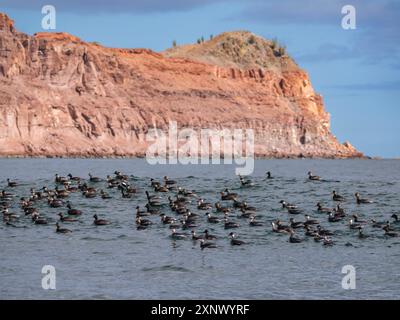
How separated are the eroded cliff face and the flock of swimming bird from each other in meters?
78.6

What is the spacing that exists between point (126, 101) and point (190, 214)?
107698mm

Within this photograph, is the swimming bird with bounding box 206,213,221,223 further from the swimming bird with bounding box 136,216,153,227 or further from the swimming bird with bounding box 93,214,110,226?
the swimming bird with bounding box 93,214,110,226

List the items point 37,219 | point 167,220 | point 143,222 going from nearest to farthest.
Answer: point 143,222
point 167,220
point 37,219

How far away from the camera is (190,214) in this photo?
36094 millimetres

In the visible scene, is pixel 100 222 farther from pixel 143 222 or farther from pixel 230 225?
pixel 230 225

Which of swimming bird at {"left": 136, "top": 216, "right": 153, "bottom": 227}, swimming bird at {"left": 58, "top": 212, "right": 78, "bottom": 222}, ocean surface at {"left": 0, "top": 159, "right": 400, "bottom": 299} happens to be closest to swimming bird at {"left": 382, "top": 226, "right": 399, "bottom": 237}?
ocean surface at {"left": 0, "top": 159, "right": 400, "bottom": 299}

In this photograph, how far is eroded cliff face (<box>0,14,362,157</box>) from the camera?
127812 mm

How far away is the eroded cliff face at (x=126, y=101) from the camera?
128 metres

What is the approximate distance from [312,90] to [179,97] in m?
38.4

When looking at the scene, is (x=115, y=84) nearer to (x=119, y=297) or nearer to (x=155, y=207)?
(x=155, y=207)

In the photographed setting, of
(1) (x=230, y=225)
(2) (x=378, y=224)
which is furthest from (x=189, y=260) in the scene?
(2) (x=378, y=224)
